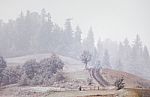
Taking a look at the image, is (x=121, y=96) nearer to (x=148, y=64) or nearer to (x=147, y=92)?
(x=147, y=92)

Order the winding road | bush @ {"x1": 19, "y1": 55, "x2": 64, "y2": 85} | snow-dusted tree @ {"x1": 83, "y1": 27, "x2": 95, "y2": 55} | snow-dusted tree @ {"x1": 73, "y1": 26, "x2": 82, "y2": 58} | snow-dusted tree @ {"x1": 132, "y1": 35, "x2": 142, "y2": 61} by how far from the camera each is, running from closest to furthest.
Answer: the winding road < bush @ {"x1": 19, "y1": 55, "x2": 64, "y2": 85} < snow-dusted tree @ {"x1": 73, "y1": 26, "x2": 82, "y2": 58} < snow-dusted tree @ {"x1": 132, "y1": 35, "x2": 142, "y2": 61} < snow-dusted tree @ {"x1": 83, "y1": 27, "x2": 95, "y2": 55}

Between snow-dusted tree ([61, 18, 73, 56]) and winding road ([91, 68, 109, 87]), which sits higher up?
snow-dusted tree ([61, 18, 73, 56])

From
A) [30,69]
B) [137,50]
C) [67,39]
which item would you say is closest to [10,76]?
[30,69]

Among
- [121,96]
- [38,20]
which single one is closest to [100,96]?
[121,96]

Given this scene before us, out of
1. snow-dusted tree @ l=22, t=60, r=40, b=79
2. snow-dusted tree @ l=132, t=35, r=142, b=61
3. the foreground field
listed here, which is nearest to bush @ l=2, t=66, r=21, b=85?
snow-dusted tree @ l=22, t=60, r=40, b=79

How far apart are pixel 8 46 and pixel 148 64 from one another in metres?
61.6

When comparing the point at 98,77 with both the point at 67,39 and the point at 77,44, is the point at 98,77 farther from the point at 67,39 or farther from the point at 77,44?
the point at 77,44

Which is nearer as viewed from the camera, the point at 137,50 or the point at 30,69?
the point at 30,69

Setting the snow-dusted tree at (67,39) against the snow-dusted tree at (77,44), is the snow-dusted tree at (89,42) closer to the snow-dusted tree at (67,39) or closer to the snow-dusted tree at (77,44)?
the snow-dusted tree at (77,44)

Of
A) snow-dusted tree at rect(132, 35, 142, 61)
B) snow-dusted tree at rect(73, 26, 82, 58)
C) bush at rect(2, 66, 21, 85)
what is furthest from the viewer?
snow-dusted tree at rect(132, 35, 142, 61)

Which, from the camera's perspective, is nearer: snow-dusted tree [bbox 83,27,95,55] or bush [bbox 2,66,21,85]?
bush [bbox 2,66,21,85]

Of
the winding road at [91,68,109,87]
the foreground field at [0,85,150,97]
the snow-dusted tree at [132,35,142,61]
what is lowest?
the foreground field at [0,85,150,97]

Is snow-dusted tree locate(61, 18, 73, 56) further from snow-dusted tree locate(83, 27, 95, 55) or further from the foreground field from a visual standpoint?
the foreground field

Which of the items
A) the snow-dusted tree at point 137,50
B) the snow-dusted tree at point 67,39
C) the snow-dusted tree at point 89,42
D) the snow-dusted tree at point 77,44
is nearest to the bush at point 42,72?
the snow-dusted tree at point 67,39
